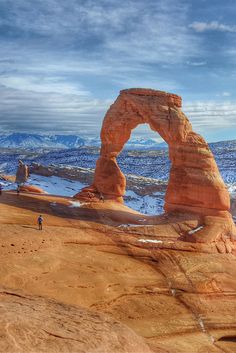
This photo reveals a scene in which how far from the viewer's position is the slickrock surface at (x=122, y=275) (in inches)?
A: 663

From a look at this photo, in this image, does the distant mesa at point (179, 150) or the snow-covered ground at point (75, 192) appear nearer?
the distant mesa at point (179, 150)

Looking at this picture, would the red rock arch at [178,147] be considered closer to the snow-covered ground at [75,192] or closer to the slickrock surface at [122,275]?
the slickrock surface at [122,275]

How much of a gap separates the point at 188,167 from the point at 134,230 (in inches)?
250

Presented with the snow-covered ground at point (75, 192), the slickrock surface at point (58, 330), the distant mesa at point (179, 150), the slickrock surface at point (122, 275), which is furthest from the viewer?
the snow-covered ground at point (75, 192)

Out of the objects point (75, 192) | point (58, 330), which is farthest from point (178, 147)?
point (75, 192)

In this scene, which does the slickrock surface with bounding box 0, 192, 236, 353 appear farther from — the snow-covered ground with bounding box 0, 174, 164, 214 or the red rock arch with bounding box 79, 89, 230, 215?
the snow-covered ground with bounding box 0, 174, 164, 214

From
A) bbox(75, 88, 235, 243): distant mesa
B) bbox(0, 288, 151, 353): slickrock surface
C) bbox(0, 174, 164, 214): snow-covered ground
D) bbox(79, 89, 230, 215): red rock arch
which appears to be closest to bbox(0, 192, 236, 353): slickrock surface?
bbox(0, 288, 151, 353): slickrock surface

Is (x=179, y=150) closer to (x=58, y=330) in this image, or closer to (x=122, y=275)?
(x=122, y=275)

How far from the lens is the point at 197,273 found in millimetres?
22453

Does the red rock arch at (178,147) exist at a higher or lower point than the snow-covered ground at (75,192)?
higher

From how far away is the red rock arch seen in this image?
28.0 meters

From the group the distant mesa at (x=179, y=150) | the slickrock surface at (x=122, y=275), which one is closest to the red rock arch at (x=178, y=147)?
the distant mesa at (x=179, y=150)

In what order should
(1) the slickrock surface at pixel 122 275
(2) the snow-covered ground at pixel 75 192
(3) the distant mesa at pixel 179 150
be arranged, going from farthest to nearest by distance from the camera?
(2) the snow-covered ground at pixel 75 192, (3) the distant mesa at pixel 179 150, (1) the slickrock surface at pixel 122 275

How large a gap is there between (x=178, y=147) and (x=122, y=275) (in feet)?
37.6
